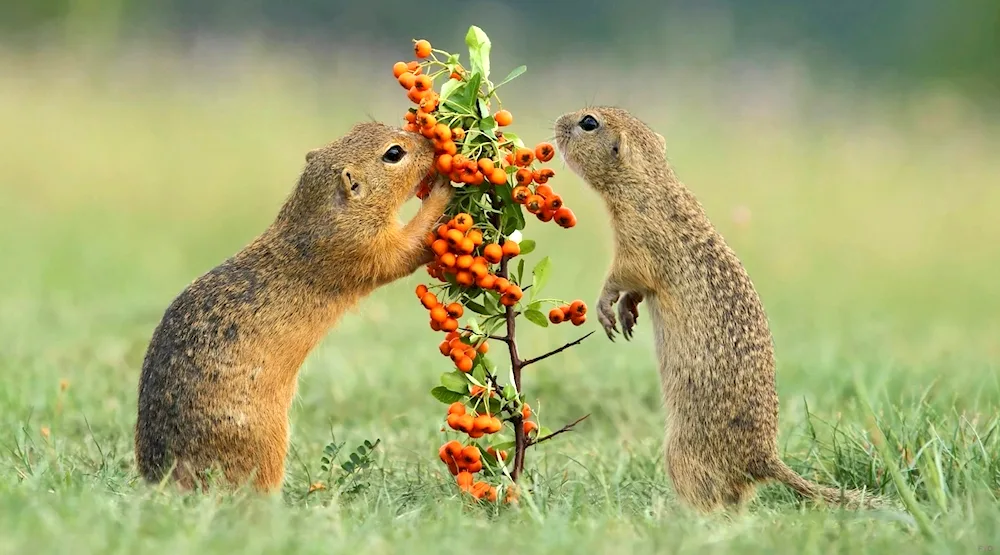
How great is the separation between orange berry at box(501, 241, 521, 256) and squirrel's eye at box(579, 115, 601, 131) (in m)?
1.29

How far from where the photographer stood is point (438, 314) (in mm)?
4469

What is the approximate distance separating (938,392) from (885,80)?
11987mm

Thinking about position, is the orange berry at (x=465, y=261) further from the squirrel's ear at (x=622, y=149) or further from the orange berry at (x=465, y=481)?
the squirrel's ear at (x=622, y=149)

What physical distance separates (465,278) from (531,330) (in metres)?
5.23

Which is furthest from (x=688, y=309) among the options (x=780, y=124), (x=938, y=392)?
(x=780, y=124)

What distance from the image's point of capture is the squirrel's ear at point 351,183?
16.3 ft

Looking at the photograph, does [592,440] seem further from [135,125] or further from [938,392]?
[135,125]

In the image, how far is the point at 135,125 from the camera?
15.3 meters

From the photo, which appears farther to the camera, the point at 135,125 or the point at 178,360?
the point at 135,125

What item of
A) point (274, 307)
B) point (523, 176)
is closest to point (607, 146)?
point (523, 176)

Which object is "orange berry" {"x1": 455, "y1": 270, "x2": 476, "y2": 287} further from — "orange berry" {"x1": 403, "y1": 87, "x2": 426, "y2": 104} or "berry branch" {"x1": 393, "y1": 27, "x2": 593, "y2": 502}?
"orange berry" {"x1": 403, "y1": 87, "x2": 426, "y2": 104}

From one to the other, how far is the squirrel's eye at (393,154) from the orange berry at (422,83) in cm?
50

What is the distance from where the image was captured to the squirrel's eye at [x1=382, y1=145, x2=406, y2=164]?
197 inches

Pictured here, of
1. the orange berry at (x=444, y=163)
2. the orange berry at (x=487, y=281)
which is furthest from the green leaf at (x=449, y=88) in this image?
the orange berry at (x=487, y=281)
